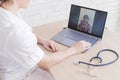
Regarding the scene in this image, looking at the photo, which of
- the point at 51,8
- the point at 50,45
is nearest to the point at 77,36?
the point at 50,45

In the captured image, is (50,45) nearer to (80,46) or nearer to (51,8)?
(80,46)

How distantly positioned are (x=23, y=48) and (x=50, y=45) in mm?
290

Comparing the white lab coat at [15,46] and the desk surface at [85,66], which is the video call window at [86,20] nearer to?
the desk surface at [85,66]

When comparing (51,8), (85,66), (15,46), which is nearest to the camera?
(15,46)

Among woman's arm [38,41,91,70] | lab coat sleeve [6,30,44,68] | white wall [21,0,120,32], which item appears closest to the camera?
lab coat sleeve [6,30,44,68]

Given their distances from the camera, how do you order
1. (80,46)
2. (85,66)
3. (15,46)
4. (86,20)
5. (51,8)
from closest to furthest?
(15,46) < (85,66) < (80,46) < (86,20) < (51,8)

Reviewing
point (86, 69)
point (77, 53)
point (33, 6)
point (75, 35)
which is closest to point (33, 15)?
point (33, 6)

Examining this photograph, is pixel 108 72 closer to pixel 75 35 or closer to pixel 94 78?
pixel 94 78

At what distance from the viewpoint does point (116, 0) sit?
2240mm

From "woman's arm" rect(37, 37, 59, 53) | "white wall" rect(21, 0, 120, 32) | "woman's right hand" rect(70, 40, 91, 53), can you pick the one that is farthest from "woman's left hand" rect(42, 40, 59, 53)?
"white wall" rect(21, 0, 120, 32)

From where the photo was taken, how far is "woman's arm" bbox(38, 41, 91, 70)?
117 cm

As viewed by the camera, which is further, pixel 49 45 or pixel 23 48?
pixel 49 45

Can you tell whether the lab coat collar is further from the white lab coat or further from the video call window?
the video call window

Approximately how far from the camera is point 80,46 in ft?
4.19
